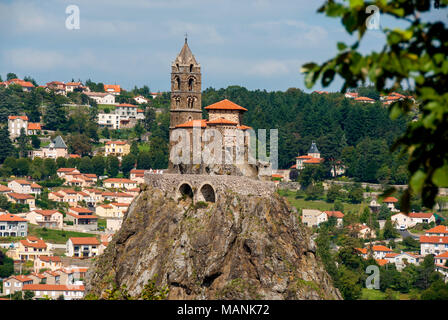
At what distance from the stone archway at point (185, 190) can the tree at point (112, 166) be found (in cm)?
7524

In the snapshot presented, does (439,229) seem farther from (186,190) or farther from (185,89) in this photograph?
(186,190)

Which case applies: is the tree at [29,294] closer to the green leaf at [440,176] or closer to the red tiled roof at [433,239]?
the red tiled roof at [433,239]

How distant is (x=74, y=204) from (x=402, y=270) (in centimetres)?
4836

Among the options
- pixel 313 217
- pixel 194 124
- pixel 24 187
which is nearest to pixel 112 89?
pixel 24 187

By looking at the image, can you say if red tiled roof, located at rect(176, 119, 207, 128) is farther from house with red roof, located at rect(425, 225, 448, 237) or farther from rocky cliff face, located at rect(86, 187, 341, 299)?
house with red roof, located at rect(425, 225, 448, 237)

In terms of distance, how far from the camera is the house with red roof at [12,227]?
294ft

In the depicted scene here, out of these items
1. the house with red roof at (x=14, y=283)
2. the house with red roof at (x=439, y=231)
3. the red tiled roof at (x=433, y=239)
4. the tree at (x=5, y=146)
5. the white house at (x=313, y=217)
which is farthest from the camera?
the tree at (x=5, y=146)

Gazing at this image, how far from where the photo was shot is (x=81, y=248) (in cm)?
8250

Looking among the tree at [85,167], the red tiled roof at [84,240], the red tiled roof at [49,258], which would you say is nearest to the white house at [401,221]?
the red tiled roof at [84,240]

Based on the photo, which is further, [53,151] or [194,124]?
[53,151]

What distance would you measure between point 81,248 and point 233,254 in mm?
42738

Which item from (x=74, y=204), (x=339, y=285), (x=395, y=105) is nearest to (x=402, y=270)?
(x=339, y=285)

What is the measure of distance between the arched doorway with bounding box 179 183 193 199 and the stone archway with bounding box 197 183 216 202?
144 centimetres

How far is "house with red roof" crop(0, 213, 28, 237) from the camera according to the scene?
89688 mm
